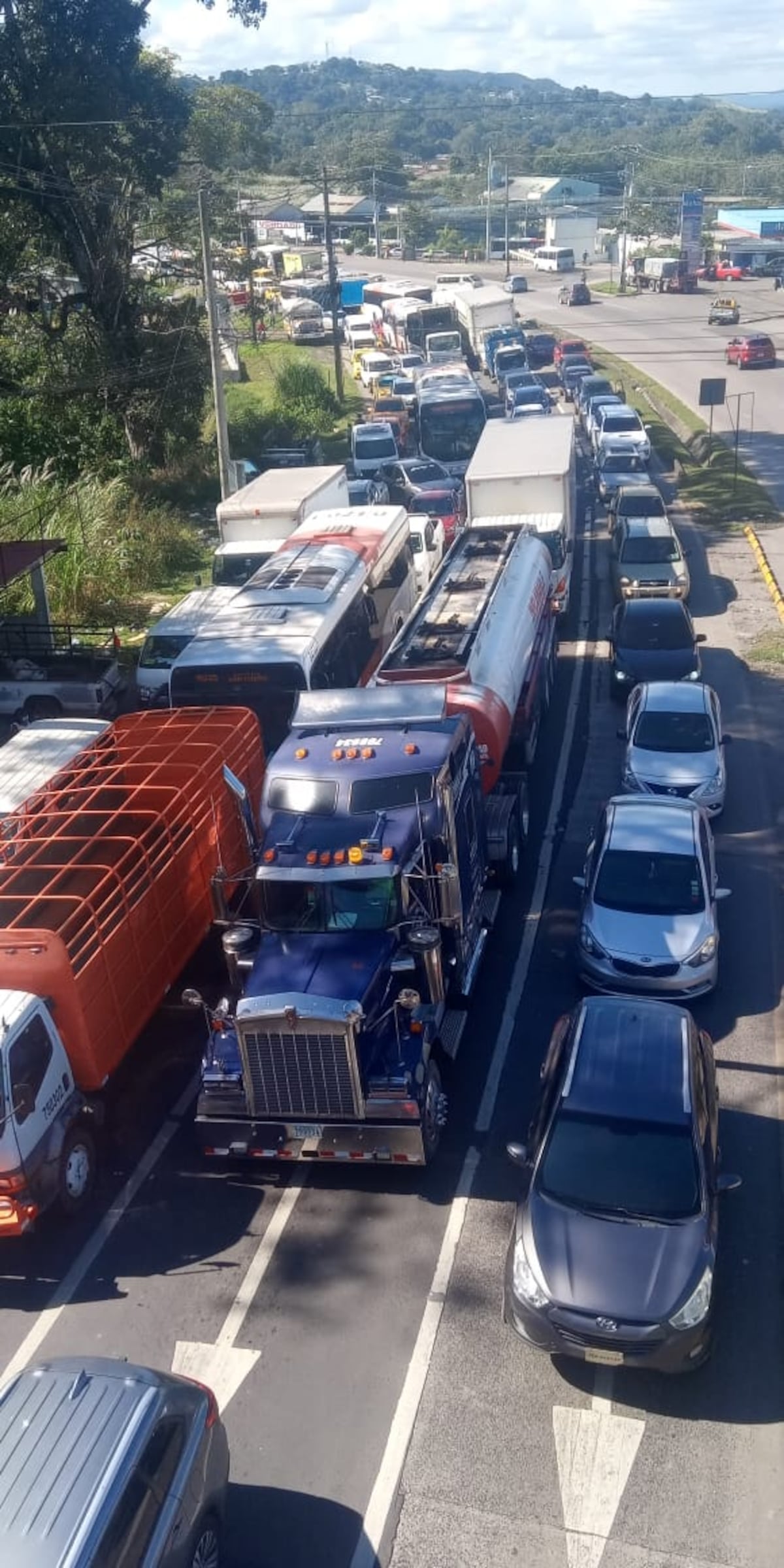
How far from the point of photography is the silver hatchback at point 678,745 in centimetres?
1590

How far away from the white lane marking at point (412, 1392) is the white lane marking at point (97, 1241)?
256 cm

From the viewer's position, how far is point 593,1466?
7.77 metres

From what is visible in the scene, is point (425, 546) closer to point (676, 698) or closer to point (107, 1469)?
point (676, 698)

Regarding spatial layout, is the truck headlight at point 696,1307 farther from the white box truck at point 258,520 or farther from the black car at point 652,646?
the white box truck at point 258,520

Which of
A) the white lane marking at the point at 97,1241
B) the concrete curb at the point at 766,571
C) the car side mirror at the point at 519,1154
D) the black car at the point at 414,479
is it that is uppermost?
the car side mirror at the point at 519,1154

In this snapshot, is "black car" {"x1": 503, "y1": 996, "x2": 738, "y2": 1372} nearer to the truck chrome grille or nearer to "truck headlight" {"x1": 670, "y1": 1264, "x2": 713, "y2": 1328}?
"truck headlight" {"x1": 670, "y1": 1264, "x2": 713, "y2": 1328}

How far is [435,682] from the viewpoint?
15.0 meters

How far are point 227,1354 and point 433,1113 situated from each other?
2426 mm

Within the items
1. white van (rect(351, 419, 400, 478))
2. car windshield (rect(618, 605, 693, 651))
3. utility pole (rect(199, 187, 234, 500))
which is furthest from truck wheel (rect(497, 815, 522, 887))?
white van (rect(351, 419, 400, 478))

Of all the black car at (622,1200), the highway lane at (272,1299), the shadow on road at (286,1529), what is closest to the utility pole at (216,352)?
the highway lane at (272,1299)

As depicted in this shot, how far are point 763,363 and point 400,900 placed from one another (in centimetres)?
4693

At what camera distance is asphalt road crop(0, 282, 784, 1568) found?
7.46m

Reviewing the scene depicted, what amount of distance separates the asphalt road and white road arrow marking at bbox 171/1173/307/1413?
2 cm

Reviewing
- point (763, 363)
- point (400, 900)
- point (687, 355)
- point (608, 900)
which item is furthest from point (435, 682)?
point (687, 355)
